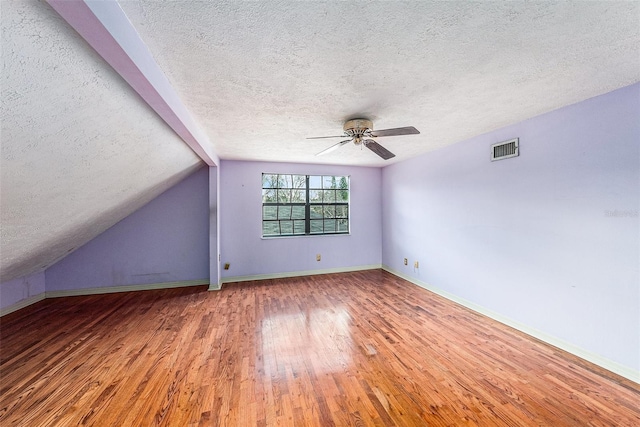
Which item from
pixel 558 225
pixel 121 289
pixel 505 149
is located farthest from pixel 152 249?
pixel 558 225

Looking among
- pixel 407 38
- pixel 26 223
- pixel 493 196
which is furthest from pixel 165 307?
pixel 493 196

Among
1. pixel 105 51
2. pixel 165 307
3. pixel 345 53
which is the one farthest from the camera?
pixel 165 307

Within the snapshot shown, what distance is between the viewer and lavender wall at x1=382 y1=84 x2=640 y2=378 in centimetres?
179

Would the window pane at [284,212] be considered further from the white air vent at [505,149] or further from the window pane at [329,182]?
the white air vent at [505,149]

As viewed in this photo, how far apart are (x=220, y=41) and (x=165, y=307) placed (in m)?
3.23

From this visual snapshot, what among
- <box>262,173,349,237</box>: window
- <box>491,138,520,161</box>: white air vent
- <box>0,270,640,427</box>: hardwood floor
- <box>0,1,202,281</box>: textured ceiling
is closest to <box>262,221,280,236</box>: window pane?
<box>262,173,349,237</box>: window

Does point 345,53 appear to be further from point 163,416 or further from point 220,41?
point 163,416

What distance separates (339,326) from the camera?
8.32 ft

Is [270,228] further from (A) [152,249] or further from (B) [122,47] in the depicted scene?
(B) [122,47]

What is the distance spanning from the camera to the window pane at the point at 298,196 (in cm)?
455

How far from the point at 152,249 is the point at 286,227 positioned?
7.36 feet

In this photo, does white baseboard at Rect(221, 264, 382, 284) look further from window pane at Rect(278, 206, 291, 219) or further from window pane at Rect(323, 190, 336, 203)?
window pane at Rect(323, 190, 336, 203)

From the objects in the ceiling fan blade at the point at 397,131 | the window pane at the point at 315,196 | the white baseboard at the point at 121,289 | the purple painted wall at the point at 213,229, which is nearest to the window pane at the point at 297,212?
the window pane at the point at 315,196

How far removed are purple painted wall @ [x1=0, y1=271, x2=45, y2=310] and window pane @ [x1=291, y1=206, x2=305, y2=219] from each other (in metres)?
3.80
